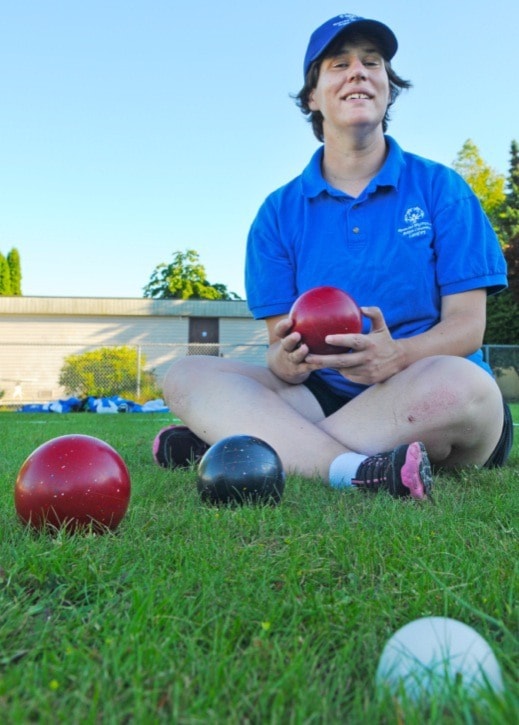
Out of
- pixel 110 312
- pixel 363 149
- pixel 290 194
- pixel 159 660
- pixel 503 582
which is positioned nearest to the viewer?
pixel 159 660

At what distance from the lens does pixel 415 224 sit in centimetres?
314

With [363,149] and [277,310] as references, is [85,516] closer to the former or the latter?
[277,310]

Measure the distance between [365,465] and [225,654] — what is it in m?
1.56

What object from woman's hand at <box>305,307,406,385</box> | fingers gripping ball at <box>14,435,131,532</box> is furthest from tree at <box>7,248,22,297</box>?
fingers gripping ball at <box>14,435,131,532</box>

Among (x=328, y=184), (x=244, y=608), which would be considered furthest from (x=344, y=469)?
(x=328, y=184)

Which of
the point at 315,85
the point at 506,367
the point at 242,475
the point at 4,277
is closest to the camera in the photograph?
the point at 242,475

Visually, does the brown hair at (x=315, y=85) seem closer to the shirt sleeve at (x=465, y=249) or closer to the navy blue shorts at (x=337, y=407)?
the shirt sleeve at (x=465, y=249)

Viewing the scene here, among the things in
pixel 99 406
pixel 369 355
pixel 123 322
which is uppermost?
pixel 123 322

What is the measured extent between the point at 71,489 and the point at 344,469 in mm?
1192

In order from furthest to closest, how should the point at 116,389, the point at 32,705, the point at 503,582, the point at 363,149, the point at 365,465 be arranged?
the point at 116,389 < the point at 363,149 < the point at 365,465 < the point at 503,582 < the point at 32,705

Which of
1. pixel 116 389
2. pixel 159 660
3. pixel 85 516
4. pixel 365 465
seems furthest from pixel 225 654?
pixel 116 389

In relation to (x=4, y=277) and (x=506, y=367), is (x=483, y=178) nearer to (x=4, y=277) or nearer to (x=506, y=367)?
(x=506, y=367)

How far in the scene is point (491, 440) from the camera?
2.95 m

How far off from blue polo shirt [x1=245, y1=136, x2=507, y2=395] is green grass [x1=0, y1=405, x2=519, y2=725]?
1.18 meters
